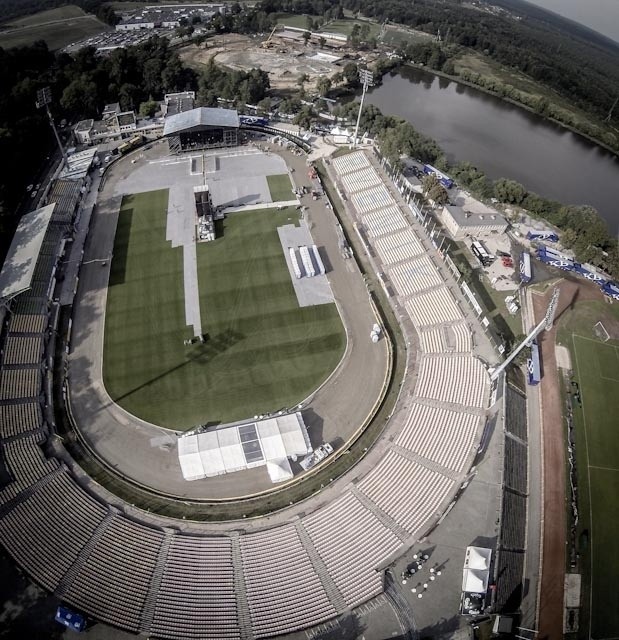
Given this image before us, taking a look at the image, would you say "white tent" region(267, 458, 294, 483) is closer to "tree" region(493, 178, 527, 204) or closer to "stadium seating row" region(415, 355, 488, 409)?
"stadium seating row" region(415, 355, 488, 409)

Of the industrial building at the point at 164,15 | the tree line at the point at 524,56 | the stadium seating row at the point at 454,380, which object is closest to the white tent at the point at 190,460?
the stadium seating row at the point at 454,380

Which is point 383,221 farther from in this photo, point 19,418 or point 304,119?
point 19,418

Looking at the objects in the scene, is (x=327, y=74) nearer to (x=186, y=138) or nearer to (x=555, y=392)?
(x=186, y=138)

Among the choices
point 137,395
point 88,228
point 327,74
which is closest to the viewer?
point 137,395

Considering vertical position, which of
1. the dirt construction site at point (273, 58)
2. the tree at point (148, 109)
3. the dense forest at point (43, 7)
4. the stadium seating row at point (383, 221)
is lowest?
the dense forest at point (43, 7)

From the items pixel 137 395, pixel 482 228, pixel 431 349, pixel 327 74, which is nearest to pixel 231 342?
pixel 137 395

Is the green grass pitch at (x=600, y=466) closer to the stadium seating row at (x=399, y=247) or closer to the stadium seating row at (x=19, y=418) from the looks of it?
the stadium seating row at (x=399, y=247)
